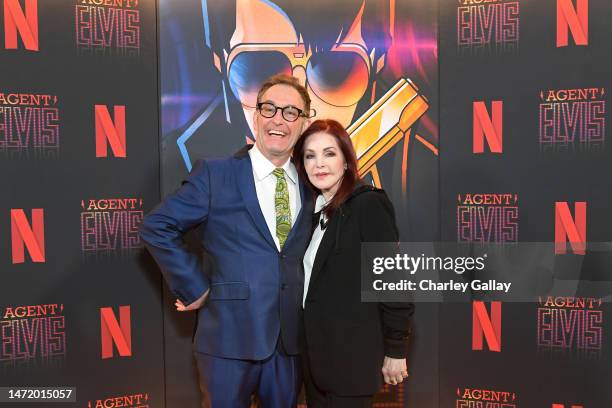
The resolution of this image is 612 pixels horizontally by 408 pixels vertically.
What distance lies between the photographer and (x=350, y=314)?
1.92 metres

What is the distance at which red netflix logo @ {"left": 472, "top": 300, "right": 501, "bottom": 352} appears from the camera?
278cm

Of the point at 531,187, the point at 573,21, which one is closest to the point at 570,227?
the point at 531,187

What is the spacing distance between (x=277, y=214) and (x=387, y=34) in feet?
4.34

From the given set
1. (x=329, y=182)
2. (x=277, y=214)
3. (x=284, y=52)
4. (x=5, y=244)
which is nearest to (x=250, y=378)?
(x=277, y=214)

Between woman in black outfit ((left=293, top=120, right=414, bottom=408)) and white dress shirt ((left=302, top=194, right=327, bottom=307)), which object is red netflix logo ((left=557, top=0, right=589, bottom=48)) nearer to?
woman in black outfit ((left=293, top=120, right=414, bottom=408))

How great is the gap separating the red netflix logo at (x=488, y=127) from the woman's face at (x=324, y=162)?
1037 millimetres

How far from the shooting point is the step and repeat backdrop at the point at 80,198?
2.53 m

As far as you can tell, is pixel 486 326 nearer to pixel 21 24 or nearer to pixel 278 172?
pixel 278 172

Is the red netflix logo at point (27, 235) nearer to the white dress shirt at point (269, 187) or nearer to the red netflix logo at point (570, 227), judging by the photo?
the white dress shirt at point (269, 187)

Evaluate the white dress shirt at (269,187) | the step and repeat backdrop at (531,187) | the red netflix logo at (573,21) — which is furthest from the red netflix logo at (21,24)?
the red netflix logo at (573,21)

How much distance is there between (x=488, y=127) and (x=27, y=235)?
2.40 m

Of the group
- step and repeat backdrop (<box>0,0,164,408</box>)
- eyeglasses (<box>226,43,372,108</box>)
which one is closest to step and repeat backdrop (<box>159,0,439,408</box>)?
eyeglasses (<box>226,43,372,108</box>)

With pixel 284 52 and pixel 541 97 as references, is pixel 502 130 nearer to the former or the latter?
pixel 541 97

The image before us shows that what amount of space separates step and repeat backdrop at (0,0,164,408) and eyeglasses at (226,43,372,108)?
0.46 meters
